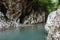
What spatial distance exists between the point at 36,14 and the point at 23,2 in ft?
4.95

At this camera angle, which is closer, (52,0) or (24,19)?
(24,19)

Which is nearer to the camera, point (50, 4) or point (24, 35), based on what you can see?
point (24, 35)

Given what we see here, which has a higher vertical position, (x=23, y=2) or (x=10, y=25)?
(x=23, y=2)

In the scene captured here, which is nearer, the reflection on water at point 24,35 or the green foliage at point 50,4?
the reflection on water at point 24,35

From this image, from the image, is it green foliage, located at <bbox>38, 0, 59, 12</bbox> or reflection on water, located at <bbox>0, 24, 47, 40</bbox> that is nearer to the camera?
reflection on water, located at <bbox>0, 24, 47, 40</bbox>

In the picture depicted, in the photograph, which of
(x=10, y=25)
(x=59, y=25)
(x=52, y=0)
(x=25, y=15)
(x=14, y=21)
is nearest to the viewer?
(x=59, y=25)

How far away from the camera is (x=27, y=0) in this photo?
16609 mm

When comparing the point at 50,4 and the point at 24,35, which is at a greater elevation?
the point at 50,4

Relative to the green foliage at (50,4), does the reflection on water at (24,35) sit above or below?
below

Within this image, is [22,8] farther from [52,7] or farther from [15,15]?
[52,7]

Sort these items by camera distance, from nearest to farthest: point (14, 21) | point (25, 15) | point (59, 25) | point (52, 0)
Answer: point (59, 25), point (14, 21), point (25, 15), point (52, 0)

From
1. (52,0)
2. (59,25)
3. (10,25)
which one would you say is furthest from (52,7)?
(59,25)

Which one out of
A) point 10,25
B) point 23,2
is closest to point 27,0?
point 23,2

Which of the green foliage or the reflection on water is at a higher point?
the green foliage
